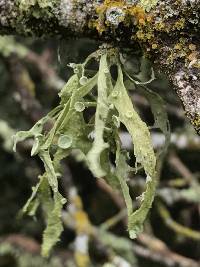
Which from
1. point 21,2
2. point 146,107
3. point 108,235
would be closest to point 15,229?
point 108,235

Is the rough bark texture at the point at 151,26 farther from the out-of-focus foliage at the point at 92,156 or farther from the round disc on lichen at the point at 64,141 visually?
the round disc on lichen at the point at 64,141

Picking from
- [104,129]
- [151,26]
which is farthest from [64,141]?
[151,26]

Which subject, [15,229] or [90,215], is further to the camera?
[90,215]

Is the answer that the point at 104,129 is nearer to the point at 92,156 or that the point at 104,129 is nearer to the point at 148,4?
the point at 92,156

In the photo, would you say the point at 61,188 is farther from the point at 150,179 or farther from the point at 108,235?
the point at 150,179

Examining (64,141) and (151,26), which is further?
(64,141)

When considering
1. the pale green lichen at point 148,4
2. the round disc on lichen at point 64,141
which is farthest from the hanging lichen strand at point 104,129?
the pale green lichen at point 148,4
